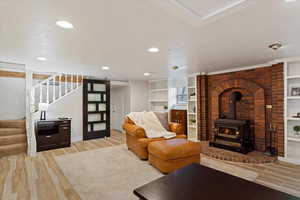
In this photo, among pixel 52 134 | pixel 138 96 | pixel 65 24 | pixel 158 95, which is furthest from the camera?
pixel 158 95

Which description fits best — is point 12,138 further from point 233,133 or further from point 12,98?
point 233,133

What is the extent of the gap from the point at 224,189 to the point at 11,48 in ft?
12.2

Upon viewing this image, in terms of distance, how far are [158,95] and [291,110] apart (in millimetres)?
4473

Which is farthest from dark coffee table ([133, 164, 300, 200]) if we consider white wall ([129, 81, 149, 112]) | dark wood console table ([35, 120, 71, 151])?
white wall ([129, 81, 149, 112])

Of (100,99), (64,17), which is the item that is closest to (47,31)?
(64,17)

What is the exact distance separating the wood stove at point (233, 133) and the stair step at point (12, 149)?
5.11 metres

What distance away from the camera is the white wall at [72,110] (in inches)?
188

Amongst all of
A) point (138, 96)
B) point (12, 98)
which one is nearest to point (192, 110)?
point (138, 96)

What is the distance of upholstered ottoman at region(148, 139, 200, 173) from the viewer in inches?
106

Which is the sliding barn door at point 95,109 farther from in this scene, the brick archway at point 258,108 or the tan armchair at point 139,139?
the brick archway at point 258,108

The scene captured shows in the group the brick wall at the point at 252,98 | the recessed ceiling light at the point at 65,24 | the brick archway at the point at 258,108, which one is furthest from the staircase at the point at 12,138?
the brick archway at the point at 258,108

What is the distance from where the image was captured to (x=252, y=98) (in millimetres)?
4051

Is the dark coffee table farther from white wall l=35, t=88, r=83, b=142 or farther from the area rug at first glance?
white wall l=35, t=88, r=83, b=142

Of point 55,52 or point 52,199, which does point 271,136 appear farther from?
point 55,52
